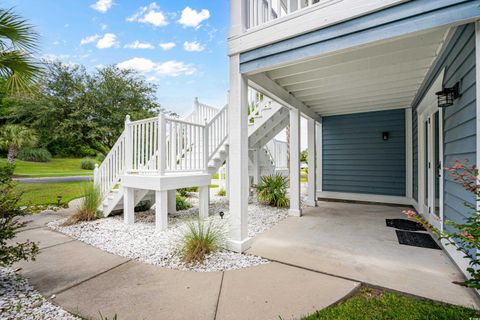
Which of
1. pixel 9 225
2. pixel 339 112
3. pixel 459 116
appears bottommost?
pixel 9 225

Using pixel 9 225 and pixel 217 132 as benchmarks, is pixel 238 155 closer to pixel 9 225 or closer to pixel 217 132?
pixel 217 132

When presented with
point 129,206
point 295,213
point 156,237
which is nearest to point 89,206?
point 129,206

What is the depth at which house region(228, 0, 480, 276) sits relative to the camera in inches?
84.0

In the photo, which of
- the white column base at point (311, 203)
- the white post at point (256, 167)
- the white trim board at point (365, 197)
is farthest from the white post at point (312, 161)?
the white post at point (256, 167)

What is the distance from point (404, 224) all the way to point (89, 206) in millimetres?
6393

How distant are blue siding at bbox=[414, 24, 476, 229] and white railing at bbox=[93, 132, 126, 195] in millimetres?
5327

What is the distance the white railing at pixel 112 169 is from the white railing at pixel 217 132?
1872 millimetres

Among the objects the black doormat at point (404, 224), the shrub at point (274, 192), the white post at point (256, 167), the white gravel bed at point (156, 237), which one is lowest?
the white gravel bed at point (156, 237)

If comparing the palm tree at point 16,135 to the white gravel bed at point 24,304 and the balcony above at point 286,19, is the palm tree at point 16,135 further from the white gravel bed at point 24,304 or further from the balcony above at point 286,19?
the balcony above at point 286,19

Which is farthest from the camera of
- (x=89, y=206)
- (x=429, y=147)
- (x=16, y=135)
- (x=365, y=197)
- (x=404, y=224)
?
(x=16, y=135)

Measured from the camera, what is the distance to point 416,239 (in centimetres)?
349

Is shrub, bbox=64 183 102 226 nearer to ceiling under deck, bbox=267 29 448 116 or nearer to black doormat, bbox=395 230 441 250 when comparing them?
ceiling under deck, bbox=267 29 448 116

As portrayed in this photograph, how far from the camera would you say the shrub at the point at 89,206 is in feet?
15.4

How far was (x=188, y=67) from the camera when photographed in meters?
15.3
